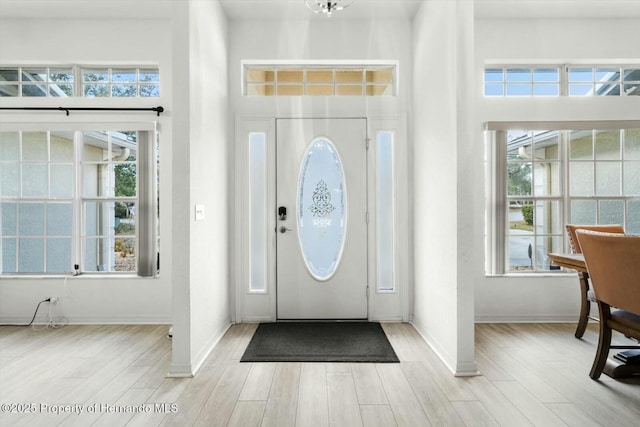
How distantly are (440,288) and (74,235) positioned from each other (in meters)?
3.67

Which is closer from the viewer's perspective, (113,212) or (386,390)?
(386,390)

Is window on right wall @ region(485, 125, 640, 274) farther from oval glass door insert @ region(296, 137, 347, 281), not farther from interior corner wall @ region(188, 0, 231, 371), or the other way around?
interior corner wall @ region(188, 0, 231, 371)

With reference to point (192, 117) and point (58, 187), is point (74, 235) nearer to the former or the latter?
point (58, 187)

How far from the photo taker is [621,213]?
3.87 meters

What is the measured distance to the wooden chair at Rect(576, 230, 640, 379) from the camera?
2.16 m

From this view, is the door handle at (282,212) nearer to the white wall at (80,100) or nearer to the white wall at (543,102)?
the white wall at (80,100)

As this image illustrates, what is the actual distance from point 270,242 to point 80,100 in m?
2.44

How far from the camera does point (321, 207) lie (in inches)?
154

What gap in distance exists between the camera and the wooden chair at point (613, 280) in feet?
7.09

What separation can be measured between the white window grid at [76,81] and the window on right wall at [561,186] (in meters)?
3.73

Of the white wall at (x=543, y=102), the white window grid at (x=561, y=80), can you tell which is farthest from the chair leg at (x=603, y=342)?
the white window grid at (x=561, y=80)

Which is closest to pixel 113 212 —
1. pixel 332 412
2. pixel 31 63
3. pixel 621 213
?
pixel 31 63

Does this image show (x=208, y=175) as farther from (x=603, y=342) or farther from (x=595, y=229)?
(x=595, y=229)

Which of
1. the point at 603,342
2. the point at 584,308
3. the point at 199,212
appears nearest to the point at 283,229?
the point at 199,212
